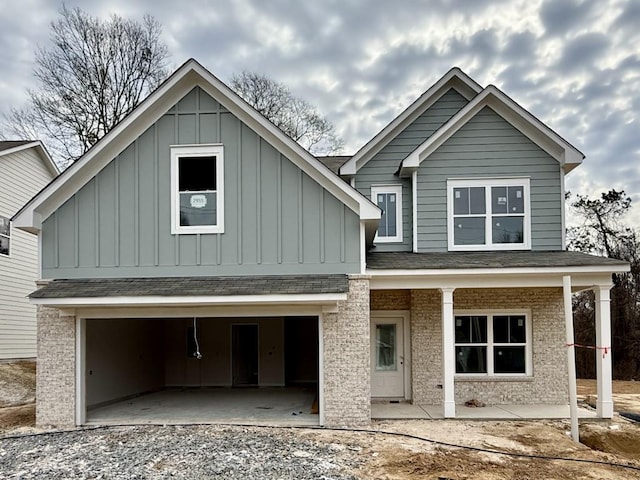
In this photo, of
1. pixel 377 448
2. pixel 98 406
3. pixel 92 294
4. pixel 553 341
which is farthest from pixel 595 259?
pixel 98 406

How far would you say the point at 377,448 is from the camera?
780cm

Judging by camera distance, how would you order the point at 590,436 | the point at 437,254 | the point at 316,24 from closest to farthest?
the point at 590,436 → the point at 437,254 → the point at 316,24

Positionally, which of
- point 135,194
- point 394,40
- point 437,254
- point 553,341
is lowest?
point 553,341

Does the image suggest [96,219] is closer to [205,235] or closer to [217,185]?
[205,235]

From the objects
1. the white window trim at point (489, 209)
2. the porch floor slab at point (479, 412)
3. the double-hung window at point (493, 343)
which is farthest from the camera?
the double-hung window at point (493, 343)

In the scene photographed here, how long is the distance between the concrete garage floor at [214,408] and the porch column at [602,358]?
547 centimetres

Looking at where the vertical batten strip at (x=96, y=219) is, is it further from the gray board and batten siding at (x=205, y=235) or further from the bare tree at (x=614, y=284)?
the bare tree at (x=614, y=284)

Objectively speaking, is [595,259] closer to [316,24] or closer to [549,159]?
[549,159]

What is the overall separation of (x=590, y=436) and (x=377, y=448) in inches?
154

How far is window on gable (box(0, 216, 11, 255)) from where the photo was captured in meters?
15.6

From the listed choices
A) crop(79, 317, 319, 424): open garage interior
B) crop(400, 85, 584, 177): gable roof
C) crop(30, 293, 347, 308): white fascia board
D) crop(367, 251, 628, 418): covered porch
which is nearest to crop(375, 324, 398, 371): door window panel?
crop(367, 251, 628, 418): covered porch

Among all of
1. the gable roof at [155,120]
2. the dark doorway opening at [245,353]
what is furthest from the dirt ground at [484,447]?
the dark doorway opening at [245,353]

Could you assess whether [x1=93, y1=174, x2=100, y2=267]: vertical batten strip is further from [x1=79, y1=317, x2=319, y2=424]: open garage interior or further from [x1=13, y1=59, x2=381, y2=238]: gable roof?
[x1=79, y1=317, x2=319, y2=424]: open garage interior

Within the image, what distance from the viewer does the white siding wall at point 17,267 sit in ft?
51.2
